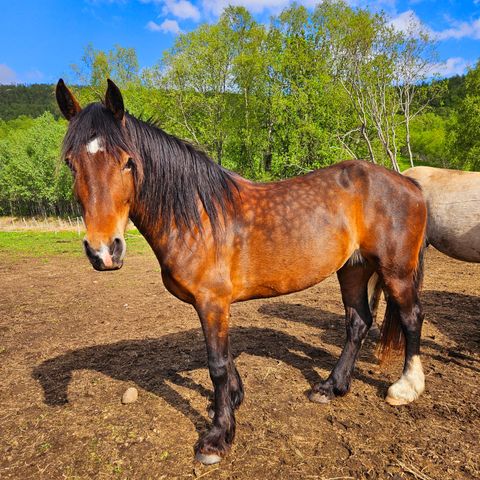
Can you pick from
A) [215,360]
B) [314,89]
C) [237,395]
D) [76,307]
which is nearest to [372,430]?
[237,395]

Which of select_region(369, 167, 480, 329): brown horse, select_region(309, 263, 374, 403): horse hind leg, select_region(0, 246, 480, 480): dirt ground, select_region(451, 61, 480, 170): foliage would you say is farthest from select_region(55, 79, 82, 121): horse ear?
Answer: select_region(451, 61, 480, 170): foliage

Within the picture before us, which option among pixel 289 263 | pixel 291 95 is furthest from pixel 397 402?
pixel 291 95

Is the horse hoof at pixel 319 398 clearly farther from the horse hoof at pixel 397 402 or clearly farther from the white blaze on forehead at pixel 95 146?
the white blaze on forehead at pixel 95 146

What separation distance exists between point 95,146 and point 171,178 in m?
0.63

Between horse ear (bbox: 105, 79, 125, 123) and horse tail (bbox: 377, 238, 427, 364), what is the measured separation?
3030 millimetres

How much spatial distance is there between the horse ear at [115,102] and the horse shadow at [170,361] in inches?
103

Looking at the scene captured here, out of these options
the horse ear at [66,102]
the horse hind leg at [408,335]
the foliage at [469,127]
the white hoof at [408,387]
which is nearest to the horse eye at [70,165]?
the horse ear at [66,102]

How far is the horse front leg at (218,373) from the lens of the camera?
8.44 feet

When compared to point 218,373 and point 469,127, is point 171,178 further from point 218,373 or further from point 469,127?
point 469,127

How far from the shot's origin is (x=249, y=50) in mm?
27156

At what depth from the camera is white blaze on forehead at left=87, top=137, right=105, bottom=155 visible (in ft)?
6.92

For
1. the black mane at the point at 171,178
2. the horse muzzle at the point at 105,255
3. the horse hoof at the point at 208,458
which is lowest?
the horse hoof at the point at 208,458

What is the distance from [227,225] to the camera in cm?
276

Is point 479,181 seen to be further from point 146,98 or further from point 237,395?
point 146,98
